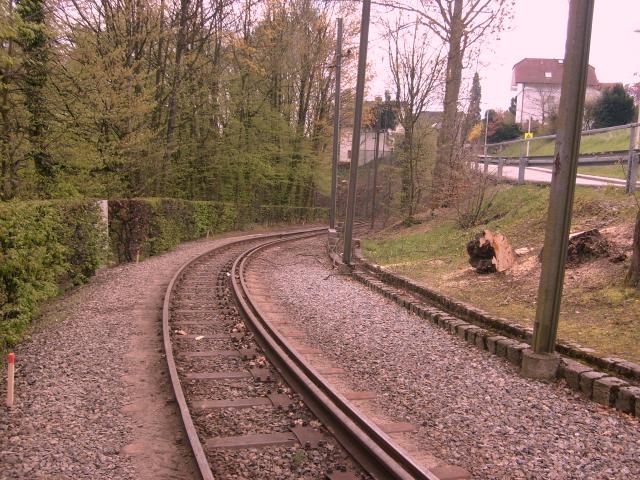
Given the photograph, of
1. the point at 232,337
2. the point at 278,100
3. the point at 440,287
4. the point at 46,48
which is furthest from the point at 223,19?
the point at 232,337

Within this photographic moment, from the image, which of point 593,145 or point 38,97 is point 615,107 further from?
point 38,97

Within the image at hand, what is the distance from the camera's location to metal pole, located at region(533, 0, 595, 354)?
5.96 metres

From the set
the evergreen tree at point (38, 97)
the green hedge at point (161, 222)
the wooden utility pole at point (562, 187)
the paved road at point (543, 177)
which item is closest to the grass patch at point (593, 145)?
the paved road at point (543, 177)

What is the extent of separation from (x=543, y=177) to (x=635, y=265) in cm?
948

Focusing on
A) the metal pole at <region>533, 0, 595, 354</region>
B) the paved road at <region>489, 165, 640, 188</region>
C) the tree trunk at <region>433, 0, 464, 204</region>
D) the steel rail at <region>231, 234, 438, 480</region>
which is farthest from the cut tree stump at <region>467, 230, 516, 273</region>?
the tree trunk at <region>433, 0, 464, 204</region>

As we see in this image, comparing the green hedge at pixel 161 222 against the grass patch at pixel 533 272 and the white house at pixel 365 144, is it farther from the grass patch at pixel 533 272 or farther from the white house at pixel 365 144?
the white house at pixel 365 144

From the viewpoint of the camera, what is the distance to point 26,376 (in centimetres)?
612

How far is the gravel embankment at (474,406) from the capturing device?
14.1ft

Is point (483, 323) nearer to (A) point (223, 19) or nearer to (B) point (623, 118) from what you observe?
(A) point (223, 19)

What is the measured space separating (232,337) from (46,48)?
1130cm

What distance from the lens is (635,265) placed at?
7.52 meters

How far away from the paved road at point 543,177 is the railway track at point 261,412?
8.68 meters

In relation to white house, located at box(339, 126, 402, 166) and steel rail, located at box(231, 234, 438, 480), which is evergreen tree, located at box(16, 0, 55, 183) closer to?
steel rail, located at box(231, 234, 438, 480)

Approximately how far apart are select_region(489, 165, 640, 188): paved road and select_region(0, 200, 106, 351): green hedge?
36.8 feet
